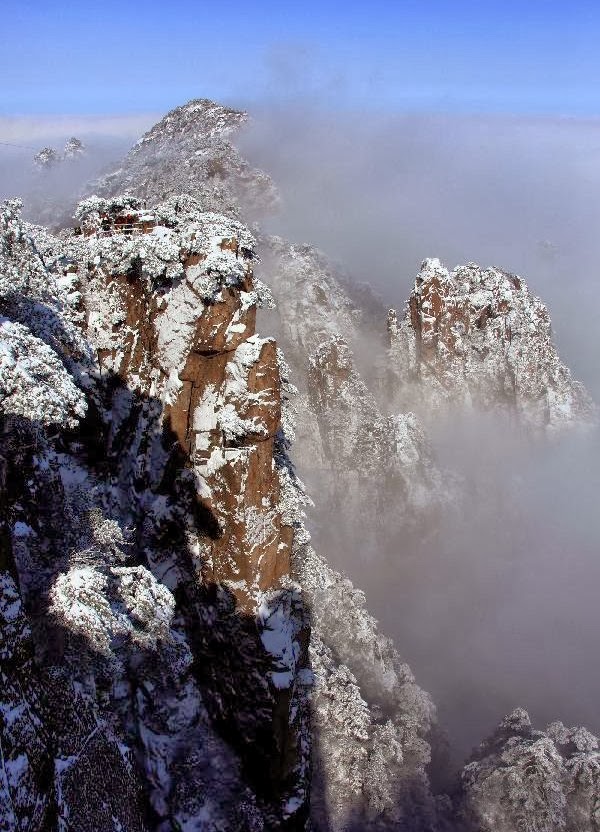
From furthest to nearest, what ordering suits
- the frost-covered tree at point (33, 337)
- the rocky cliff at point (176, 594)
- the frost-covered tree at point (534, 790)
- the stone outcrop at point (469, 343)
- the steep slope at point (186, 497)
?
1. the stone outcrop at point (469, 343)
2. the frost-covered tree at point (534, 790)
3. the steep slope at point (186, 497)
4. the rocky cliff at point (176, 594)
5. the frost-covered tree at point (33, 337)

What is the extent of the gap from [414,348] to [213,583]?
5637 centimetres

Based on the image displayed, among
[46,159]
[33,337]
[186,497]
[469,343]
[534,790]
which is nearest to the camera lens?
[33,337]

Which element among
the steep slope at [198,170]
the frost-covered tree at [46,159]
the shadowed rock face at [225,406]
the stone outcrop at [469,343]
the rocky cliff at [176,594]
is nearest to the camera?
the rocky cliff at [176,594]

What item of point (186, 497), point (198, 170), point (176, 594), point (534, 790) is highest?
point (198, 170)

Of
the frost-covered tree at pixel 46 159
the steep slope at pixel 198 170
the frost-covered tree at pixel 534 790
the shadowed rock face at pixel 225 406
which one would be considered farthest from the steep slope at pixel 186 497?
the frost-covered tree at pixel 46 159

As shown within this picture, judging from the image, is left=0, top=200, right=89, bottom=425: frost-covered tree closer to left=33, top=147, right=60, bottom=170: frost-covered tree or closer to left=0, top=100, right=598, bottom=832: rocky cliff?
left=0, top=100, right=598, bottom=832: rocky cliff

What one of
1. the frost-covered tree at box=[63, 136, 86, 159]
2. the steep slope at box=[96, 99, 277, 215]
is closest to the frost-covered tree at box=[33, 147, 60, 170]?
the frost-covered tree at box=[63, 136, 86, 159]

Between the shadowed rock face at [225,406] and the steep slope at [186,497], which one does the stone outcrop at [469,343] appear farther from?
the shadowed rock face at [225,406]

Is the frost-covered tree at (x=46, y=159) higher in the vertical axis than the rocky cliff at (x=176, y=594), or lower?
higher

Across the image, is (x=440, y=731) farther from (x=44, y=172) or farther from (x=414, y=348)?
(x=44, y=172)

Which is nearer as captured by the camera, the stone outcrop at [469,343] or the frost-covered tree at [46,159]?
the stone outcrop at [469,343]

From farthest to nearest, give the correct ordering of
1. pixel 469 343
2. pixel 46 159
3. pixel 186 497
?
pixel 46 159 < pixel 469 343 < pixel 186 497

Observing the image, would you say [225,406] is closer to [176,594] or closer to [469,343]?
[176,594]

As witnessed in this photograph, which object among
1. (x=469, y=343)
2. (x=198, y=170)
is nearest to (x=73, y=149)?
(x=198, y=170)
